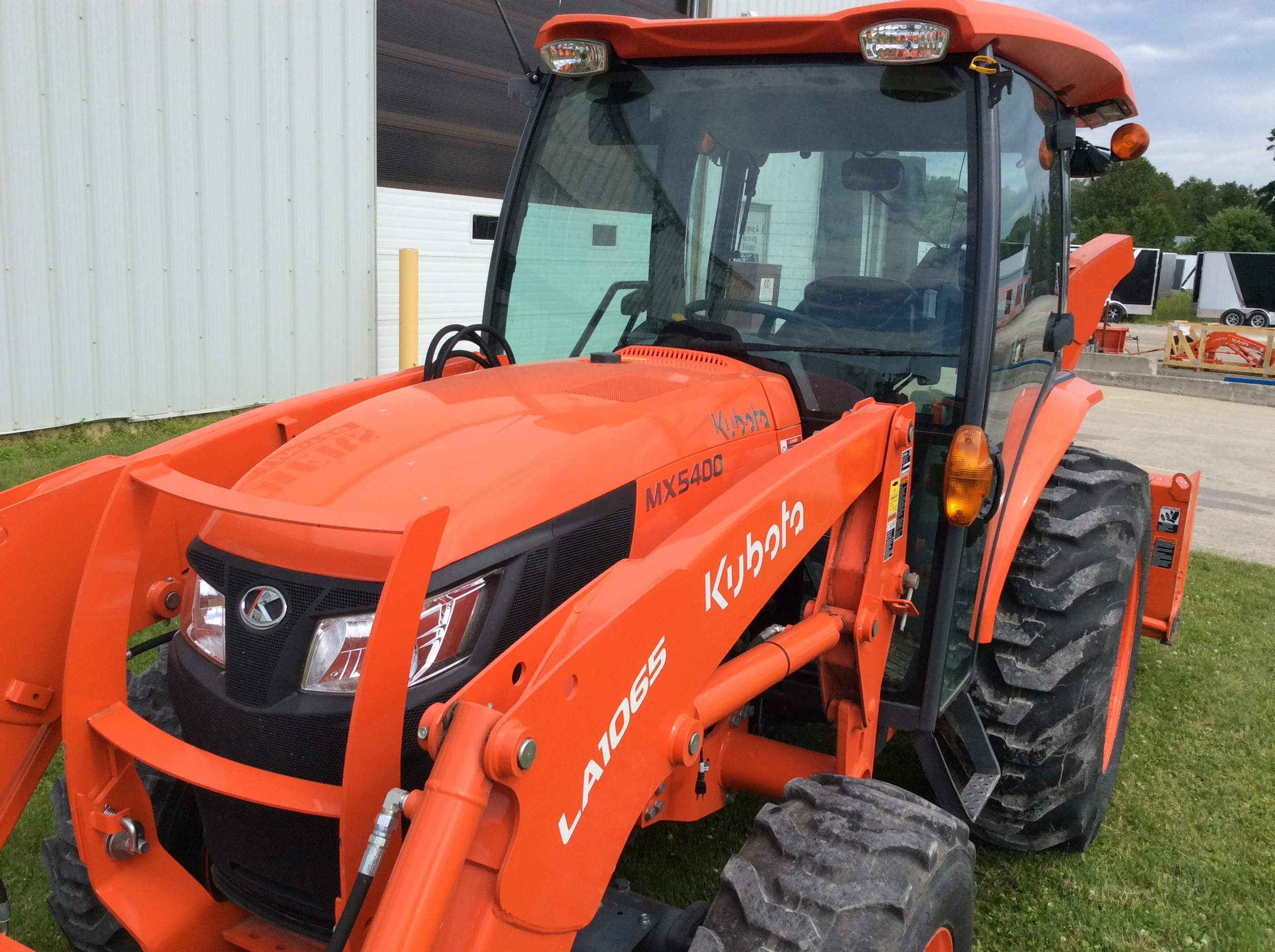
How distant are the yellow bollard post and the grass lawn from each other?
532 cm

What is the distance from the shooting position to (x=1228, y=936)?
306cm

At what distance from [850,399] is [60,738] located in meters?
1.95

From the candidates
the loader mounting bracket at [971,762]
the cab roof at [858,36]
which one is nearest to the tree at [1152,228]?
the cab roof at [858,36]

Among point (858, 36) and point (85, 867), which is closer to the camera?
point (85, 867)

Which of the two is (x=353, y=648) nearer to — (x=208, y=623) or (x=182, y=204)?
(x=208, y=623)

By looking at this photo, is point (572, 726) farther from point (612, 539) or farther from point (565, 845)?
point (612, 539)

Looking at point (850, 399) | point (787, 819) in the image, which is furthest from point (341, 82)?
point (787, 819)

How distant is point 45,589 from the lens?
6.97 feet

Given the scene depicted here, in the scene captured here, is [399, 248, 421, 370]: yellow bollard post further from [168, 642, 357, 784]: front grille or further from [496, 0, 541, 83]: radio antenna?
[168, 642, 357, 784]: front grille

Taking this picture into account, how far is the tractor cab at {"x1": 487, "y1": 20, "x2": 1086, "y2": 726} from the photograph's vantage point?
2.59 metres

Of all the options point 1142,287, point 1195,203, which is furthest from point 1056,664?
point 1195,203

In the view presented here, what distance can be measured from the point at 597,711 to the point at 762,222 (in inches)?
67.3

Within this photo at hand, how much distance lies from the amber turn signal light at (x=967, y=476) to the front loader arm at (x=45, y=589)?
1652 millimetres

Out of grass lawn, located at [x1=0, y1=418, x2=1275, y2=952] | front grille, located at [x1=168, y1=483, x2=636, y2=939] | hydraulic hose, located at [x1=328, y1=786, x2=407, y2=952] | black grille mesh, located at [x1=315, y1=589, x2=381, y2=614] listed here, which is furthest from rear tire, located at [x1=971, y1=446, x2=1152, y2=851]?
hydraulic hose, located at [x1=328, y1=786, x2=407, y2=952]
